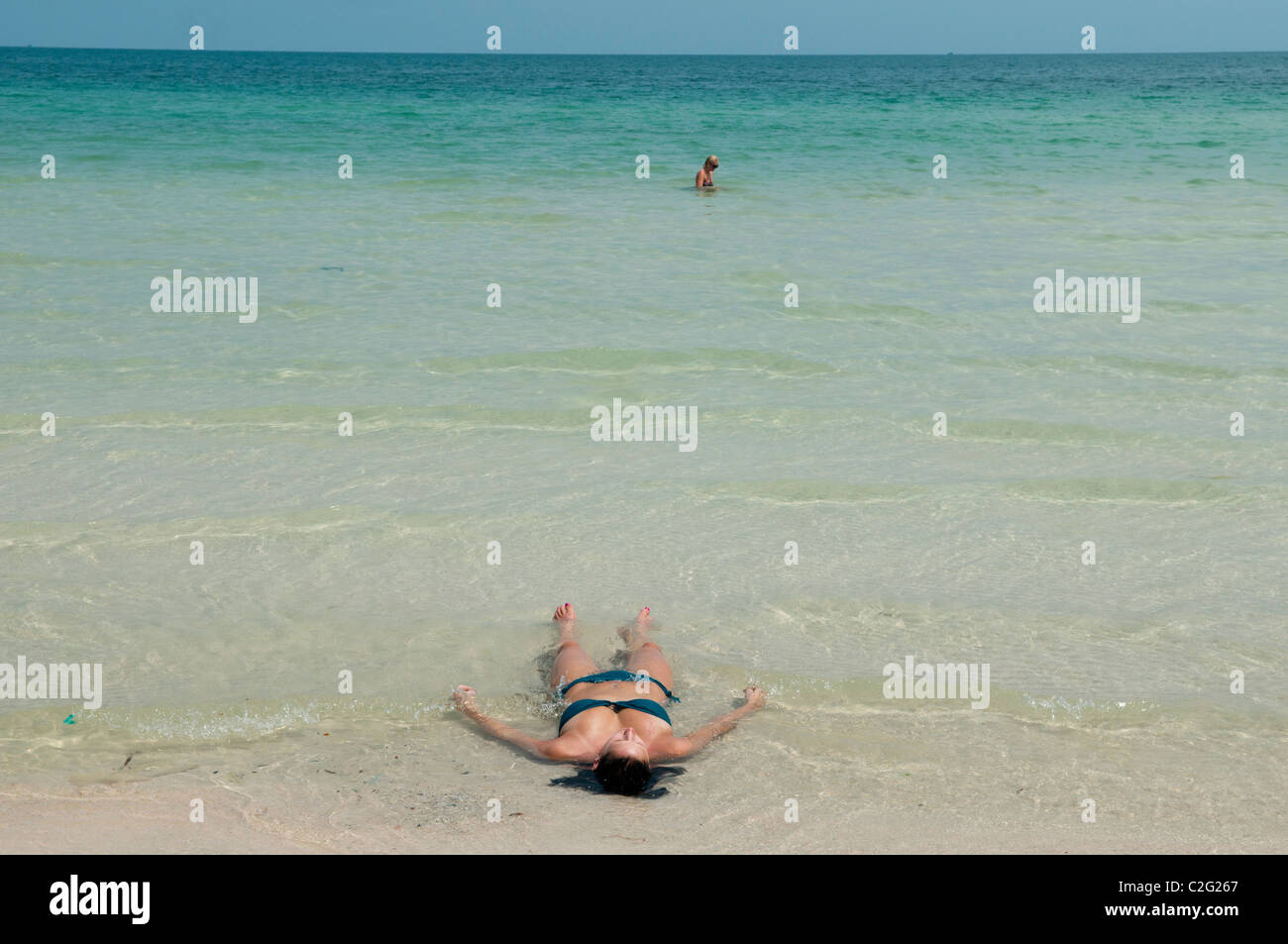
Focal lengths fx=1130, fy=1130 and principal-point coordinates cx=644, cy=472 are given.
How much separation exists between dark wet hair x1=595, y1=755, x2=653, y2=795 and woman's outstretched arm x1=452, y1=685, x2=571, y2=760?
0.32 metres

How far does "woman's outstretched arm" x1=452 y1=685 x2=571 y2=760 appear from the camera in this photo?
4.95m

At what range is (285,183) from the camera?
19.4 m

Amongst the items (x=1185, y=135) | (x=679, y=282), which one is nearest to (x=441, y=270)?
(x=679, y=282)

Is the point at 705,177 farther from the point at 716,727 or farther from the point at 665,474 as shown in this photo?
the point at 716,727

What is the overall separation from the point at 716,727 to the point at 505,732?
0.94 metres

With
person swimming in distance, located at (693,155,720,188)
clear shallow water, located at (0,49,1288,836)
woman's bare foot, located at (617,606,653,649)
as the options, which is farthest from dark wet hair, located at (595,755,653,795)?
person swimming in distance, located at (693,155,720,188)

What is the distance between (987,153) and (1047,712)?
74.3 ft

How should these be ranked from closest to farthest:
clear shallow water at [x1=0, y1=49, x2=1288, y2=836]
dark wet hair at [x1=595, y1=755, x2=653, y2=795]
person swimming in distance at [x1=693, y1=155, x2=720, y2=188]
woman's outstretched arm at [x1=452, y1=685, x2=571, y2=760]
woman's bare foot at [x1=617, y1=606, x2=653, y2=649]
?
1. dark wet hair at [x1=595, y1=755, x2=653, y2=795]
2. woman's outstretched arm at [x1=452, y1=685, x2=571, y2=760]
3. clear shallow water at [x1=0, y1=49, x2=1288, y2=836]
4. woman's bare foot at [x1=617, y1=606, x2=653, y2=649]
5. person swimming in distance at [x1=693, y1=155, x2=720, y2=188]

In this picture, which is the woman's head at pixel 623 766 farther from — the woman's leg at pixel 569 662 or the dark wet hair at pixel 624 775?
the woman's leg at pixel 569 662

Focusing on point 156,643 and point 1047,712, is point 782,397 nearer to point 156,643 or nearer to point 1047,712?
point 1047,712

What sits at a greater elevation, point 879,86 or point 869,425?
point 879,86

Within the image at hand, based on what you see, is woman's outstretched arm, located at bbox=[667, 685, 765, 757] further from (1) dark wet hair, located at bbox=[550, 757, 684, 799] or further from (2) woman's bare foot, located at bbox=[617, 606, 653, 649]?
(2) woman's bare foot, located at bbox=[617, 606, 653, 649]

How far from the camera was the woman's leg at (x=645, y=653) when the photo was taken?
5375mm

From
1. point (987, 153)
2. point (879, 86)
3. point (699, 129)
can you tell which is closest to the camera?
point (987, 153)
